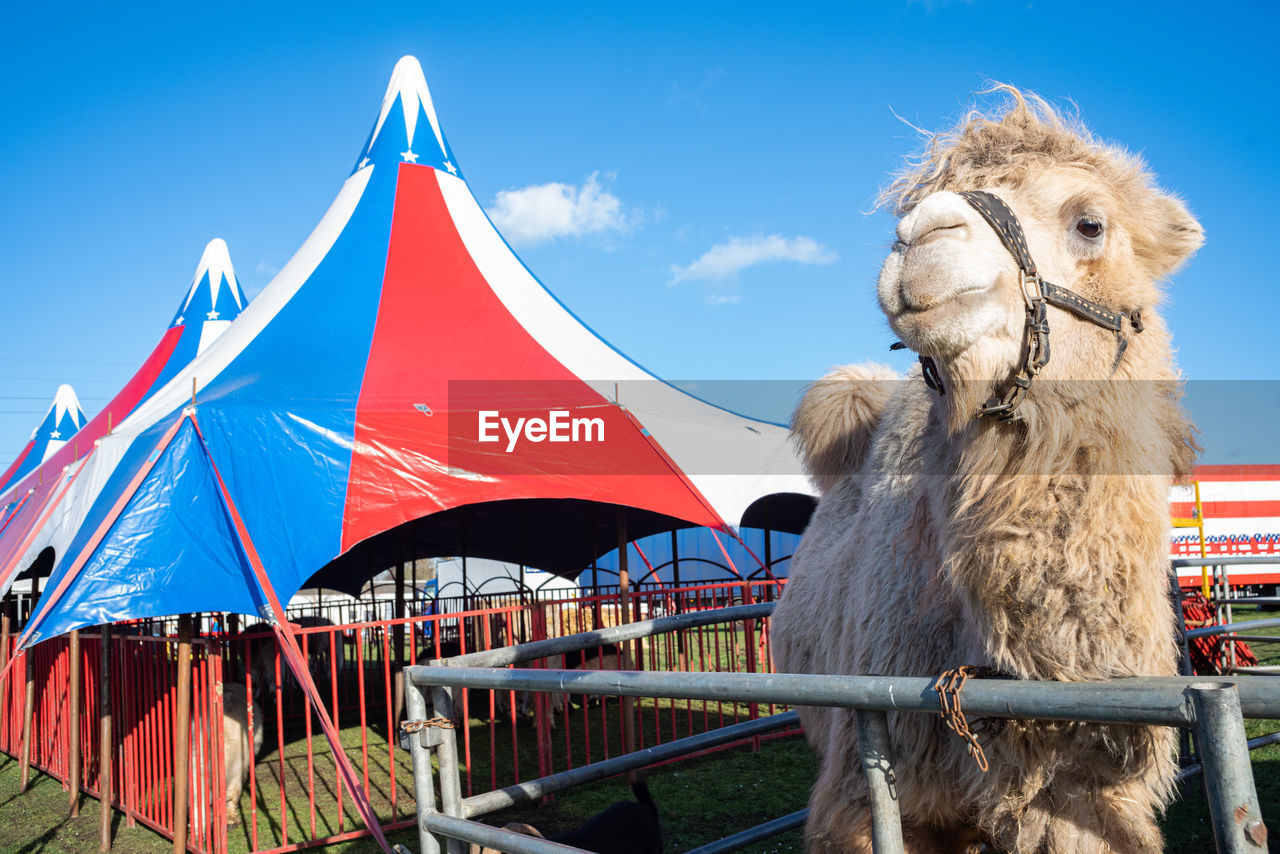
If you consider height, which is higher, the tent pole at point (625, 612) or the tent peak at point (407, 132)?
the tent peak at point (407, 132)

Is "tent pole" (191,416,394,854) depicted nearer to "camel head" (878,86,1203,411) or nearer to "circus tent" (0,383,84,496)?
"camel head" (878,86,1203,411)

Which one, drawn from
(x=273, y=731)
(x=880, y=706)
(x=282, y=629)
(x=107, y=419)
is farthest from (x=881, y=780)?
(x=273, y=731)

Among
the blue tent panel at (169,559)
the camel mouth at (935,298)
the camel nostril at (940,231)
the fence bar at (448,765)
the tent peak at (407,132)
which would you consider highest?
the tent peak at (407,132)

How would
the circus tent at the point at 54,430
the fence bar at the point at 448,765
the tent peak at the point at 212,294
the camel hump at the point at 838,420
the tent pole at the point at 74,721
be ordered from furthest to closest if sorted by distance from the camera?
the circus tent at the point at 54,430 < the tent peak at the point at 212,294 < the tent pole at the point at 74,721 < the camel hump at the point at 838,420 < the fence bar at the point at 448,765

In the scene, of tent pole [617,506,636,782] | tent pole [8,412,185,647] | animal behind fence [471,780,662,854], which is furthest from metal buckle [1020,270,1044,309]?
tent pole [8,412,185,647]

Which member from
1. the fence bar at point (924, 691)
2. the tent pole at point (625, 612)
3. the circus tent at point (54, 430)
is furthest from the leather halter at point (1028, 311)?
the circus tent at point (54, 430)

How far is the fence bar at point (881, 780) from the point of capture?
1.45 meters

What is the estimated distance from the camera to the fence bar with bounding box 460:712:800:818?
7.39 ft

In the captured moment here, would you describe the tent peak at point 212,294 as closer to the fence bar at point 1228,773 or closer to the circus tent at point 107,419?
the circus tent at point 107,419

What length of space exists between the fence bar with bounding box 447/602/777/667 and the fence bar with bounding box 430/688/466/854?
148 millimetres

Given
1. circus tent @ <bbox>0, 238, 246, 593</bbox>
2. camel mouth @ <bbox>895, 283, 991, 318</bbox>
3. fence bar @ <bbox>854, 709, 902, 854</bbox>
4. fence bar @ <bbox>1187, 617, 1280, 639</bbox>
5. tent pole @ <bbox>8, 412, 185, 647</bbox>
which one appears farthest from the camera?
circus tent @ <bbox>0, 238, 246, 593</bbox>

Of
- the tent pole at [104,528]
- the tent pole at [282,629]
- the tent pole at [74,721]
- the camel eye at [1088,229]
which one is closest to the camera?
the camel eye at [1088,229]

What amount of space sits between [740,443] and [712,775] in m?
3.03

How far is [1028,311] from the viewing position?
65.0 inches
